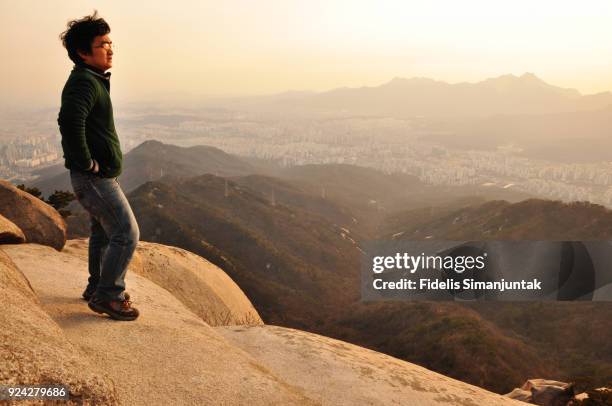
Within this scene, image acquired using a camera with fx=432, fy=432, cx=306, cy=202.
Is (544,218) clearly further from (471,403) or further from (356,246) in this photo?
(471,403)

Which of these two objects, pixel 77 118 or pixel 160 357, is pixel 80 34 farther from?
pixel 160 357

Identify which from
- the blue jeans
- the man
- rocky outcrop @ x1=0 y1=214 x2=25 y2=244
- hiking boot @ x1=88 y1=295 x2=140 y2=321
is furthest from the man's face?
rocky outcrop @ x1=0 y1=214 x2=25 y2=244

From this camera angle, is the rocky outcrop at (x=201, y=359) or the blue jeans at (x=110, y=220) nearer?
the rocky outcrop at (x=201, y=359)

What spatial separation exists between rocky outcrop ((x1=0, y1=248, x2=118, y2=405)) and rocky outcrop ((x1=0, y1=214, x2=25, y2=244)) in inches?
246

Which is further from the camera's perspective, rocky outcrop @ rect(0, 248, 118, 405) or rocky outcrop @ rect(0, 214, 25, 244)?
rocky outcrop @ rect(0, 214, 25, 244)

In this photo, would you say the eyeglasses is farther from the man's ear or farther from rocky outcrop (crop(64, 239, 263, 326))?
rocky outcrop (crop(64, 239, 263, 326))

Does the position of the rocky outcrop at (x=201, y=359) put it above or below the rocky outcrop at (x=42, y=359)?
below

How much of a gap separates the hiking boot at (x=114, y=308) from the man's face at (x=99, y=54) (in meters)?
3.54

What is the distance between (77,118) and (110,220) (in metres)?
1.56

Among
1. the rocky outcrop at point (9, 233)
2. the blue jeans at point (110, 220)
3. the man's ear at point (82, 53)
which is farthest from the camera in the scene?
the rocky outcrop at point (9, 233)

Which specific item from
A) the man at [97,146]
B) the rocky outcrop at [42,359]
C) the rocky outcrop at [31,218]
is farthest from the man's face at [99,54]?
the rocky outcrop at [31,218]

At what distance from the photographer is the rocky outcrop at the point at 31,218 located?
1138 cm

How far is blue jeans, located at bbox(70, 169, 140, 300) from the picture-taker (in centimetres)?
626

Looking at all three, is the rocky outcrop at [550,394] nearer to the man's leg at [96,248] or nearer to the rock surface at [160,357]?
the rock surface at [160,357]
